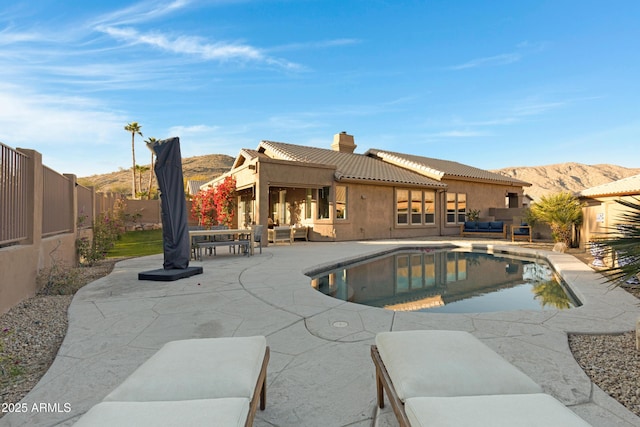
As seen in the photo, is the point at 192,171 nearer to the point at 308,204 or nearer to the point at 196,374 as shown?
the point at 308,204

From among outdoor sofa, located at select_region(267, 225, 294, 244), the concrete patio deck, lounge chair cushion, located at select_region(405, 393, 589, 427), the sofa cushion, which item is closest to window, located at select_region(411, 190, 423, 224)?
the sofa cushion

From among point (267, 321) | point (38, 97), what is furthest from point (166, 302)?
point (38, 97)

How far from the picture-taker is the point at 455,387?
1.68 meters

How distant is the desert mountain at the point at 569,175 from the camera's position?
89.1 meters

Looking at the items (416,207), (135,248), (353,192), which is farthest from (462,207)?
(135,248)

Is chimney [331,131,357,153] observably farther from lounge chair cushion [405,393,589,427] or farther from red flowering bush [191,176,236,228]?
lounge chair cushion [405,393,589,427]

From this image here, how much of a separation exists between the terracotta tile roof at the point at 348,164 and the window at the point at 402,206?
2.91ft

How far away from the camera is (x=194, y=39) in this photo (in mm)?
13672

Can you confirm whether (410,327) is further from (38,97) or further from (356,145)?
(38,97)

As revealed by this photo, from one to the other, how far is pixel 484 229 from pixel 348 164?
9.29 m

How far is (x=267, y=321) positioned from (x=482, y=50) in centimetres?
2039

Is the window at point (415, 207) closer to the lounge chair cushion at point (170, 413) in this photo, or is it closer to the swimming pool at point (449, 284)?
the swimming pool at point (449, 284)

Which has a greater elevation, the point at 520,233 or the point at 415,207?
the point at 415,207

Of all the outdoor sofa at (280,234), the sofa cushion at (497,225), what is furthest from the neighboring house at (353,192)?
the sofa cushion at (497,225)
